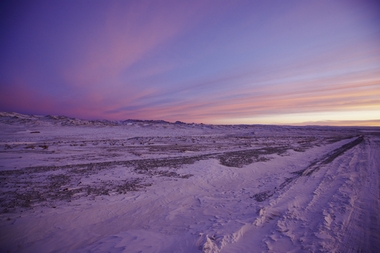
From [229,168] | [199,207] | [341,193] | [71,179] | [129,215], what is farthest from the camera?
[229,168]

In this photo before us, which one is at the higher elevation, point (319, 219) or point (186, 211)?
point (319, 219)

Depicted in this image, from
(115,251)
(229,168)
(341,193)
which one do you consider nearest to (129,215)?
(115,251)

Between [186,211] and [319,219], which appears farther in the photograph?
[186,211]

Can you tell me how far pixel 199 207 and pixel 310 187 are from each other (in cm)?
488

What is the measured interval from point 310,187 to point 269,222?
3726mm

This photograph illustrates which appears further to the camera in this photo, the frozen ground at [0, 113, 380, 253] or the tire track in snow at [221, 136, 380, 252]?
the frozen ground at [0, 113, 380, 253]

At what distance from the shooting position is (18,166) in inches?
380

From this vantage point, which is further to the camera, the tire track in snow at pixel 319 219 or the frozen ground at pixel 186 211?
the frozen ground at pixel 186 211

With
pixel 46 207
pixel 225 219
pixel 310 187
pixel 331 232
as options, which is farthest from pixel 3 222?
pixel 310 187

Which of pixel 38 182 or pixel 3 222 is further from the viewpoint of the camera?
pixel 38 182

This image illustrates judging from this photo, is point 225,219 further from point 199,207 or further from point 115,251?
point 115,251

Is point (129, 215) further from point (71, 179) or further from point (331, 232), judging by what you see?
point (331, 232)

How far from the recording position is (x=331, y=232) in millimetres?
4070

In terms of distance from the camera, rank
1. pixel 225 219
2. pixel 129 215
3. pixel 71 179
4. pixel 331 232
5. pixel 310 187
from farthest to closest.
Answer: pixel 71 179 → pixel 310 187 → pixel 129 215 → pixel 225 219 → pixel 331 232
